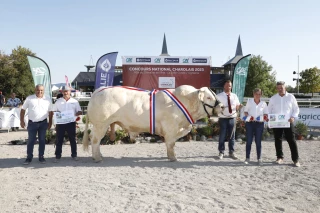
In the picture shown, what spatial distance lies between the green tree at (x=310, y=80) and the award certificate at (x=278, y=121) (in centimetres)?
3677

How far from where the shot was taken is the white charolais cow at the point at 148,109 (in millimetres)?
6156

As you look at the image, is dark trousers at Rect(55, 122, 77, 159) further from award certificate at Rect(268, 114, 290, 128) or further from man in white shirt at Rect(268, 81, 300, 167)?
man in white shirt at Rect(268, 81, 300, 167)

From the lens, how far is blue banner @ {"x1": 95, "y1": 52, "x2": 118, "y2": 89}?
12000mm

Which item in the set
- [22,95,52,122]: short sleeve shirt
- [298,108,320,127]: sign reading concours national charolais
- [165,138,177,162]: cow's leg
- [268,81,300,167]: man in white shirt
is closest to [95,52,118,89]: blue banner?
[22,95,52,122]: short sleeve shirt

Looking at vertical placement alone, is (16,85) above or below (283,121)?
above

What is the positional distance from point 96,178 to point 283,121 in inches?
163

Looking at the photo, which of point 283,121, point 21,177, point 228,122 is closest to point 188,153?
point 228,122

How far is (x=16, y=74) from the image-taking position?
33.9 m

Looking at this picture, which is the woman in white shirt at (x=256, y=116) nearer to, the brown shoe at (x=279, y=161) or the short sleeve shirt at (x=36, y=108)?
the brown shoe at (x=279, y=161)

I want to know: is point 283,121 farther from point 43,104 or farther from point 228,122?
point 43,104

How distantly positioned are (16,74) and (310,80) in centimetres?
3936

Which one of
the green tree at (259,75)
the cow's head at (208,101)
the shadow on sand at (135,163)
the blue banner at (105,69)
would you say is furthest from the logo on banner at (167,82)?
the green tree at (259,75)

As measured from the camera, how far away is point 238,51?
61094 millimetres

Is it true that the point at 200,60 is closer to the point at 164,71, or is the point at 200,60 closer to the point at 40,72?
the point at 164,71
